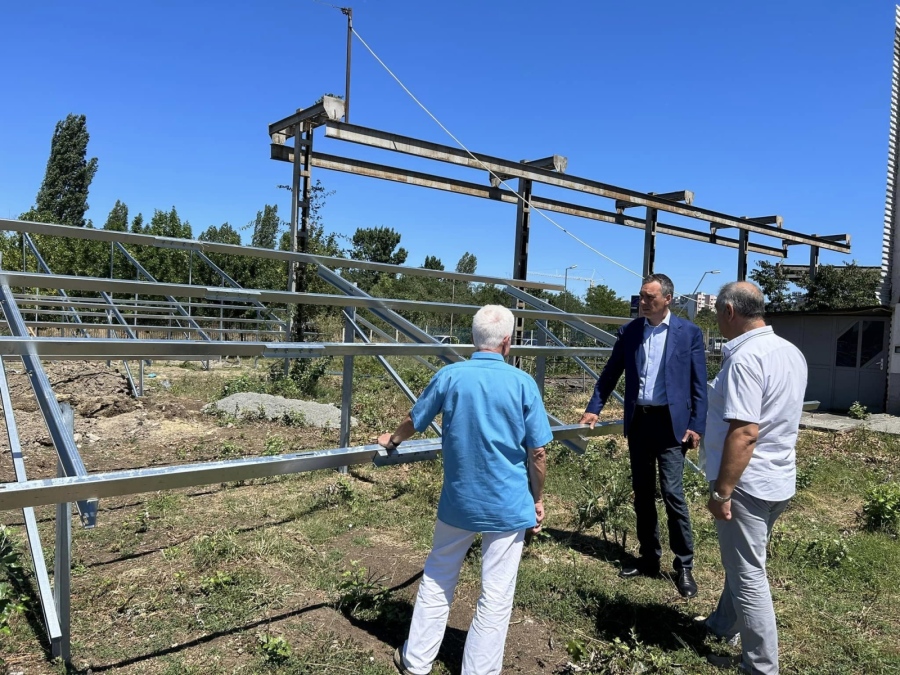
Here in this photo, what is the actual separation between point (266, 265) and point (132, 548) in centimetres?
2132

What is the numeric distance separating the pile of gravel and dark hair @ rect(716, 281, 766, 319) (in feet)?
18.3

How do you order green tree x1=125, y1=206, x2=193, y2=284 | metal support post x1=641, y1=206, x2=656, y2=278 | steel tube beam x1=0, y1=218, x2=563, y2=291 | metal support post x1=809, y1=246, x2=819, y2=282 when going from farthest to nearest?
1. green tree x1=125, y1=206, x2=193, y2=284
2. metal support post x1=809, y1=246, x2=819, y2=282
3. metal support post x1=641, y1=206, x2=656, y2=278
4. steel tube beam x1=0, y1=218, x2=563, y2=291

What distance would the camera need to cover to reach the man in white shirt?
8.54 feet

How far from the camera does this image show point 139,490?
2184mm

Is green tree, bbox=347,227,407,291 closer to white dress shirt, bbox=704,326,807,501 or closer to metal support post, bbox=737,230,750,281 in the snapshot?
metal support post, bbox=737,230,750,281

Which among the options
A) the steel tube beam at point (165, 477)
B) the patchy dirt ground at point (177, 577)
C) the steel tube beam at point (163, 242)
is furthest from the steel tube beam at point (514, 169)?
the steel tube beam at point (165, 477)

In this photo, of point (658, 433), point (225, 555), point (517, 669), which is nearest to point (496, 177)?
point (658, 433)

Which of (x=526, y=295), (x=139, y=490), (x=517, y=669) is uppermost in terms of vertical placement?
(x=526, y=295)

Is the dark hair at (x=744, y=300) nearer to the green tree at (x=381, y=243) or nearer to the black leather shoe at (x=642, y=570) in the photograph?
the black leather shoe at (x=642, y=570)

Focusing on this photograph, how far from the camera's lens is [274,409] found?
799cm

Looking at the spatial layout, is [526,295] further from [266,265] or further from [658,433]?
[266,265]

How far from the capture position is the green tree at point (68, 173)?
1435 inches

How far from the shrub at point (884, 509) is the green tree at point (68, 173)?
40.4 metres

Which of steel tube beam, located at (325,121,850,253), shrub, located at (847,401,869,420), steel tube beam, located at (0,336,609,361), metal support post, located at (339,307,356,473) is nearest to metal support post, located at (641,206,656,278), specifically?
steel tube beam, located at (325,121,850,253)
